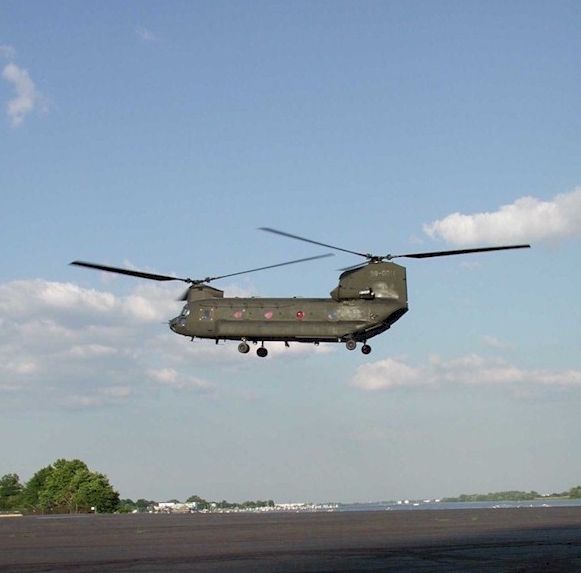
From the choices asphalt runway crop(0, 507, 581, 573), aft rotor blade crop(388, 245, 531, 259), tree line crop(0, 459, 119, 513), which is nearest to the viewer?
asphalt runway crop(0, 507, 581, 573)

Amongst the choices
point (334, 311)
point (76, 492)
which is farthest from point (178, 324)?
point (76, 492)

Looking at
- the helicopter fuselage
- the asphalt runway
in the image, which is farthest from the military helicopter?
the asphalt runway

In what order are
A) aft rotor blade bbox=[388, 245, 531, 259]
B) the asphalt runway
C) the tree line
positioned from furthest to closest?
the tree line, aft rotor blade bbox=[388, 245, 531, 259], the asphalt runway

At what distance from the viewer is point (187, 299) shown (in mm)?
63656

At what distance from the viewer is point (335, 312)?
58.9 m

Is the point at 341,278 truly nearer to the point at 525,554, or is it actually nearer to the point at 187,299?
the point at 187,299

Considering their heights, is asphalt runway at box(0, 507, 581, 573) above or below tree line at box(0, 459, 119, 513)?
below

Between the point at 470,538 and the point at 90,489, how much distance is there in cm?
13374

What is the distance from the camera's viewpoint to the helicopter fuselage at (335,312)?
58.7 meters

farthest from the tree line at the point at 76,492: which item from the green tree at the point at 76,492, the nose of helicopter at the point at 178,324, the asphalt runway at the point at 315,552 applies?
the asphalt runway at the point at 315,552

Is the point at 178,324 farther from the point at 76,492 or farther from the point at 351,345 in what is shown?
the point at 76,492

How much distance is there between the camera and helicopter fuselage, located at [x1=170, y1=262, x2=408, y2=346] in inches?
2311

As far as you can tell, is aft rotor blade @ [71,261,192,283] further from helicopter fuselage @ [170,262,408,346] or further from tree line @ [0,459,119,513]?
tree line @ [0,459,119,513]

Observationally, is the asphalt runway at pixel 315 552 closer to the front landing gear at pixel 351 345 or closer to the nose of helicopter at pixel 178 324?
the front landing gear at pixel 351 345
